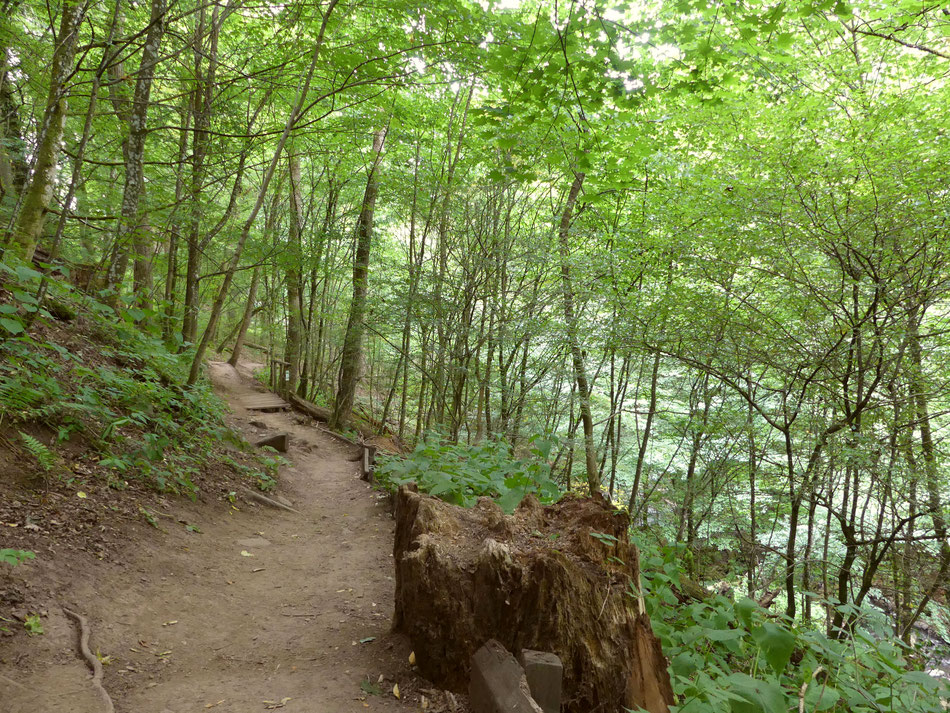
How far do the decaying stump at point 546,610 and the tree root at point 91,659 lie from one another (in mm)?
1572

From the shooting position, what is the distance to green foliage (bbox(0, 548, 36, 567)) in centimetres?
296

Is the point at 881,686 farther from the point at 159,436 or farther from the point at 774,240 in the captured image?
the point at 159,436

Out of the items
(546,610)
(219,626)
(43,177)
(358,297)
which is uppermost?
(358,297)

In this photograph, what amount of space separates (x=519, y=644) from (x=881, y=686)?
2449mm

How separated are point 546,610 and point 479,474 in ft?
7.15

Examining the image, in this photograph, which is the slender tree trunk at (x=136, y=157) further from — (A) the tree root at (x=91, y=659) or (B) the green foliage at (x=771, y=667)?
(B) the green foliage at (x=771, y=667)

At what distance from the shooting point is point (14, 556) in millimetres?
2986

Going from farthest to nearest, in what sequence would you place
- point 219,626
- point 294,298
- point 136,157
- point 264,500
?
point 294,298 → point 264,500 → point 136,157 → point 219,626

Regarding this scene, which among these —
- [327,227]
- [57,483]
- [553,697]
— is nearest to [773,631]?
[553,697]

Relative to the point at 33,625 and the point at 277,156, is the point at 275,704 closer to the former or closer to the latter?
the point at 33,625

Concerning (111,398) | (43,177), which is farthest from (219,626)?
(43,177)

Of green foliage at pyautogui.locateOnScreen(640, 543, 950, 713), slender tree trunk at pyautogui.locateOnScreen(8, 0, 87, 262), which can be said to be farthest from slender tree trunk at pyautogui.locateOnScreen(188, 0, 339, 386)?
green foliage at pyautogui.locateOnScreen(640, 543, 950, 713)

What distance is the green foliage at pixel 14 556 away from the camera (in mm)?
2955

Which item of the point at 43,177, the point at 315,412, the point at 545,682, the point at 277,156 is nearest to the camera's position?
the point at 545,682
